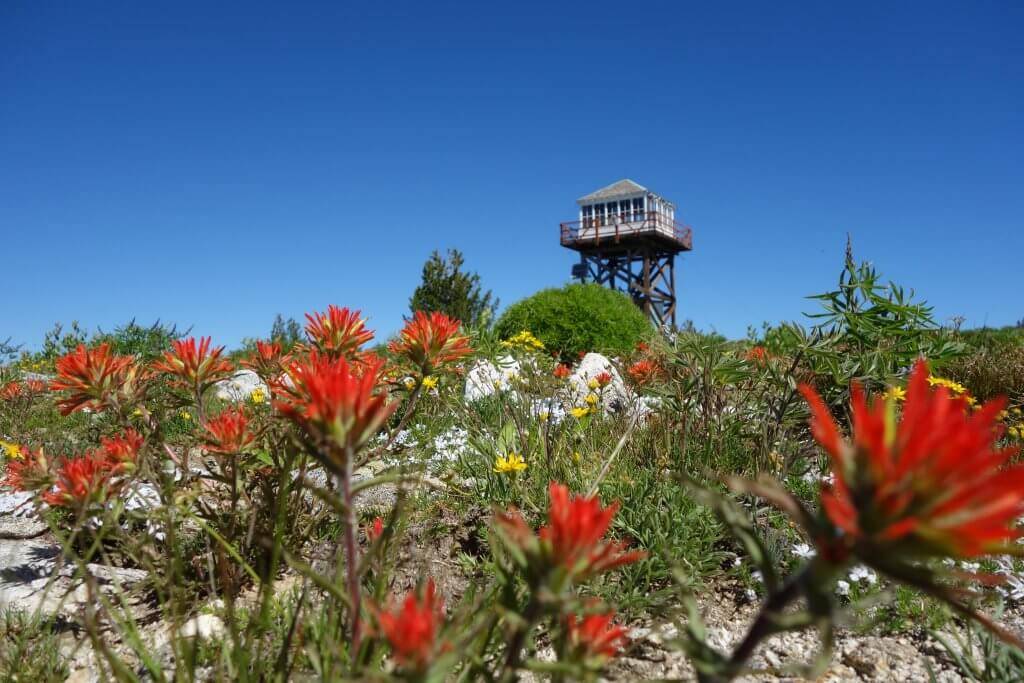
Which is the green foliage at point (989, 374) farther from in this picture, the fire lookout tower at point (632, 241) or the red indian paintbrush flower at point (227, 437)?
the fire lookout tower at point (632, 241)

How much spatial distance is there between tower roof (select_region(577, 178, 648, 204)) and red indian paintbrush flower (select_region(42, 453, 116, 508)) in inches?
1281

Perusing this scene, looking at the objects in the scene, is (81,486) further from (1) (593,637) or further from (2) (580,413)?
(2) (580,413)

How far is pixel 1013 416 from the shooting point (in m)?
4.85

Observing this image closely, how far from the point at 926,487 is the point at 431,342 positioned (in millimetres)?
1480

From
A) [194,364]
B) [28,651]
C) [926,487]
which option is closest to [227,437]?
[194,364]

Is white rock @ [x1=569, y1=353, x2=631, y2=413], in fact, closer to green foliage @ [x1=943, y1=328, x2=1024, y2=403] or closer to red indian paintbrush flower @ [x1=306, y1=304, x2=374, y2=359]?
red indian paintbrush flower @ [x1=306, y1=304, x2=374, y2=359]

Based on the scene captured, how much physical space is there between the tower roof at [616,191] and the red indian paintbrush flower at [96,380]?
32338 mm

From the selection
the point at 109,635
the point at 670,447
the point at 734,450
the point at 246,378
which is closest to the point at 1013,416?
the point at 734,450

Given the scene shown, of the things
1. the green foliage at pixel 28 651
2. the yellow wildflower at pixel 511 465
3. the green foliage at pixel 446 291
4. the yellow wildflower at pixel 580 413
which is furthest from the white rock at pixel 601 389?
the green foliage at pixel 446 291

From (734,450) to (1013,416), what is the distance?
3.28 m

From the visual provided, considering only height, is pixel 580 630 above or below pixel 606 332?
below

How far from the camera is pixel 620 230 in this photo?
31.4m

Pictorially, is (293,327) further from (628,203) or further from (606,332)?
(628,203)

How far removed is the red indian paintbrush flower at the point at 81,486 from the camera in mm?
1761
